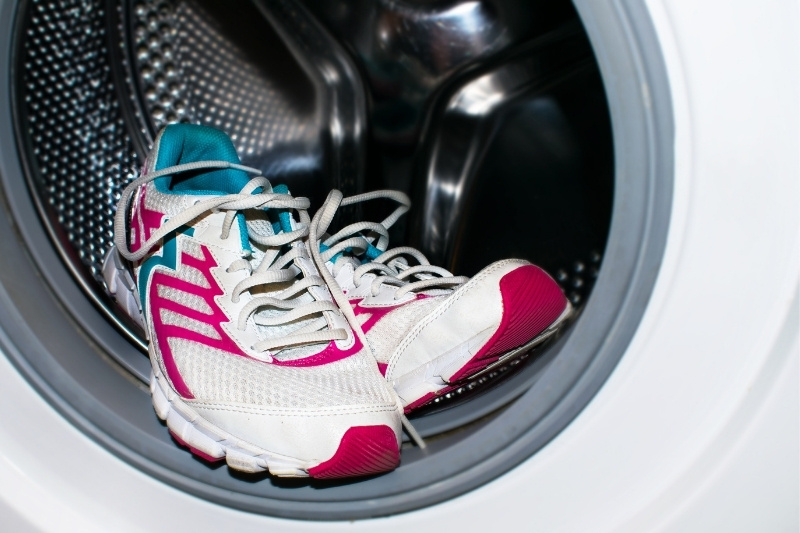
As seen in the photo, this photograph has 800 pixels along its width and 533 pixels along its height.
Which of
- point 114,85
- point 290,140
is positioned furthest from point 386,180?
point 114,85

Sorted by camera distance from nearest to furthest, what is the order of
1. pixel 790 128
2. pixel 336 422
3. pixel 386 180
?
1. pixel 790 128
2. pixel 336 422
3. pixel 386 180

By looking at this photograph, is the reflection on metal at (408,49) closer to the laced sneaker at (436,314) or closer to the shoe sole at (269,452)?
the laced sneaker at (436,314)

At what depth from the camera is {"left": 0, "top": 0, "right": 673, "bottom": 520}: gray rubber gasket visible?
12.6 inches

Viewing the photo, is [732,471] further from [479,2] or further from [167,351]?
[479,2]

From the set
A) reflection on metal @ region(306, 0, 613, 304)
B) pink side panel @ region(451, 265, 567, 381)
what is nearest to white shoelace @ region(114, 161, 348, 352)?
pink side panel @ region(451, 265, 567, 381)

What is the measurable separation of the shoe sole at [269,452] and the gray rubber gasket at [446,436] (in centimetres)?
3

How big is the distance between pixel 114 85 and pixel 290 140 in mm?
179

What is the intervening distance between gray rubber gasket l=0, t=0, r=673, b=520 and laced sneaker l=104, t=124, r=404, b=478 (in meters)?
0.04

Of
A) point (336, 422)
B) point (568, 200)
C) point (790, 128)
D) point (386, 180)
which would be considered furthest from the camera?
point (386, 180)

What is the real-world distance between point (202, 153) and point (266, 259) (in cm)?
11

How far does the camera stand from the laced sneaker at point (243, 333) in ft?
1.37

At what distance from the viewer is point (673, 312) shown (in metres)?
0.33

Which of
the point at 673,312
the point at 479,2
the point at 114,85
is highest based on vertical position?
the point at 479,2

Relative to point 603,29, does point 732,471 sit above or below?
below
